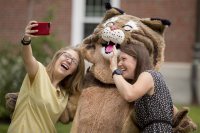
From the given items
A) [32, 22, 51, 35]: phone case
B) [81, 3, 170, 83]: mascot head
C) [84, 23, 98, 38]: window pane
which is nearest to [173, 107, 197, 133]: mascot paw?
[81, 3, 170, 83]: mascot head

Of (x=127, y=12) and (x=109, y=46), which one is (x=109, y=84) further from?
(x=127, y=12)

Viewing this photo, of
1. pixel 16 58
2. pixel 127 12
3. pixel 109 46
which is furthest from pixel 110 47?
pixel 127 12

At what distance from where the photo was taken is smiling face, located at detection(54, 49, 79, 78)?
16.6 ft

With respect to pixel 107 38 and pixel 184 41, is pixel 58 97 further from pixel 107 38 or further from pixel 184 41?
pixel 184 41

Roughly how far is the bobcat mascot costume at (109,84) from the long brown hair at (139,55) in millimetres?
56

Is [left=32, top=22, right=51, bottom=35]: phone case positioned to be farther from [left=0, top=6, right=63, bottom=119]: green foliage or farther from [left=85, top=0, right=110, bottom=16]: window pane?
[left=85, top=0, right=110, bottom=16]: window pane

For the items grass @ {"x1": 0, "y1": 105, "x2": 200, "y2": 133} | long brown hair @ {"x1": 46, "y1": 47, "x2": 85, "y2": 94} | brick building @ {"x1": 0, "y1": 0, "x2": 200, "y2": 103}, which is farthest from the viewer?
brick building @ {"x1": 0, "y1": 0, "x2": 200, "y2": 103}

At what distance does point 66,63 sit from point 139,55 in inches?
24.2

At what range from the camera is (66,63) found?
5066 mm

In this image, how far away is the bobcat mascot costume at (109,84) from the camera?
4.85 meters

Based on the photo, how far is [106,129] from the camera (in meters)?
4.83

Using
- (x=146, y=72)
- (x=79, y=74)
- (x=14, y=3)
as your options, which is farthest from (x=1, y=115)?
(x=14, y=3)

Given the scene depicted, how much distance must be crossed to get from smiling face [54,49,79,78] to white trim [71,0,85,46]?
9.86 m

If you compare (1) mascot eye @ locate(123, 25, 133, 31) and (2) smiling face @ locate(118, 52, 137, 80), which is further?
(1) mascot eye @ locate(123, 25, 133, 31)
